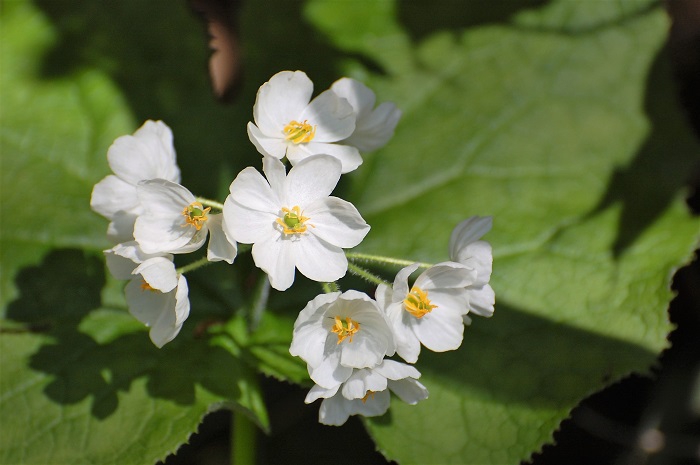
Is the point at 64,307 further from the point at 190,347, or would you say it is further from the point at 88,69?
the point at 88,69

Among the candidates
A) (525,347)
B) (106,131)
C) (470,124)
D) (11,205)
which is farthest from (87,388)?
(470,124)

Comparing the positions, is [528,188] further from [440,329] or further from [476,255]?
[440,329]

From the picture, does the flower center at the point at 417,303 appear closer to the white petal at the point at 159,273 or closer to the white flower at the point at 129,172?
→ the white petal at the point at 159,273

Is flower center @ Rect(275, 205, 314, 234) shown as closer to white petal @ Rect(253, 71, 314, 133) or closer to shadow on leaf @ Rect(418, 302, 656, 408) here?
white petal @ Rect(253, 71, 314, 133)

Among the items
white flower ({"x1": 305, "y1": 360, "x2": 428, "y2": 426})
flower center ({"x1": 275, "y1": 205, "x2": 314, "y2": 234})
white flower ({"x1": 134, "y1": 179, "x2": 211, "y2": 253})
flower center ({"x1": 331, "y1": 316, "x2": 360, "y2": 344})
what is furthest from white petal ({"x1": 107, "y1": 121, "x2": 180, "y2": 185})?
white flower ({"x1": 305, "y1": 360, "x2": 428, "y2": 426})

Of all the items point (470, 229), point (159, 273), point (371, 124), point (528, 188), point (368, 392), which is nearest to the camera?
point (159, 273)

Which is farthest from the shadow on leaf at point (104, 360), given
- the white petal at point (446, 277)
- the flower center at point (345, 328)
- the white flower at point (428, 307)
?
the white petal at point (446, 277)

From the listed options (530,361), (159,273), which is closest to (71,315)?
(159,273)
